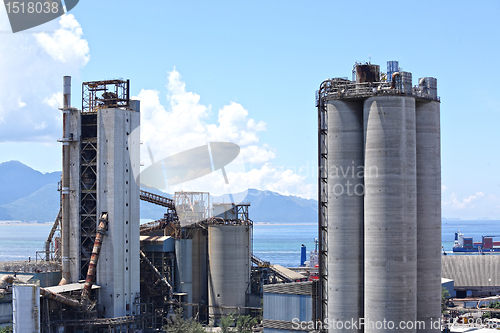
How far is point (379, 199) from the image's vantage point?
55.9 metres

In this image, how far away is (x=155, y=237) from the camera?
95312 millimetres

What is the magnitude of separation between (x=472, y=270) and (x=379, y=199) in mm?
82003

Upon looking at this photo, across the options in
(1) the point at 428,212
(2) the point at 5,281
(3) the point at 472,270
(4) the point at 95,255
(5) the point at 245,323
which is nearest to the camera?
(1) the point at 428,212

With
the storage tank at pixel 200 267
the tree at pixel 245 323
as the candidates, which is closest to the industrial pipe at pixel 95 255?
the storage tank at pixel 200 267

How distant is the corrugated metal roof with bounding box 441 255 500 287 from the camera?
12688 centimetres

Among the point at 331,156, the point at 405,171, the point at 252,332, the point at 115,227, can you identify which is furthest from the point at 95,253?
the point at 405,171

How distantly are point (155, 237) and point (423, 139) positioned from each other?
4748 cm

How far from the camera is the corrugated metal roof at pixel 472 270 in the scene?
12688cm

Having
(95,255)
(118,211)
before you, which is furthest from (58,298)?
(118,211)

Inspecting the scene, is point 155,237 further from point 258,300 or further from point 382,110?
point 382,110

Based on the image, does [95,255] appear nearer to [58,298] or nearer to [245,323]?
[58,298]

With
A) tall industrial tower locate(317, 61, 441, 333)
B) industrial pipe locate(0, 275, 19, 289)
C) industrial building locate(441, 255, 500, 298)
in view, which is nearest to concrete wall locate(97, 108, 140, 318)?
industrial pipe locate(0, 275, 19, 289)

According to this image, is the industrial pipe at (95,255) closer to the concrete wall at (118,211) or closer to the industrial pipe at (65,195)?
the concrete wall at (118,211)

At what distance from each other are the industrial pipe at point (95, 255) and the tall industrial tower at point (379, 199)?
1277 inches
